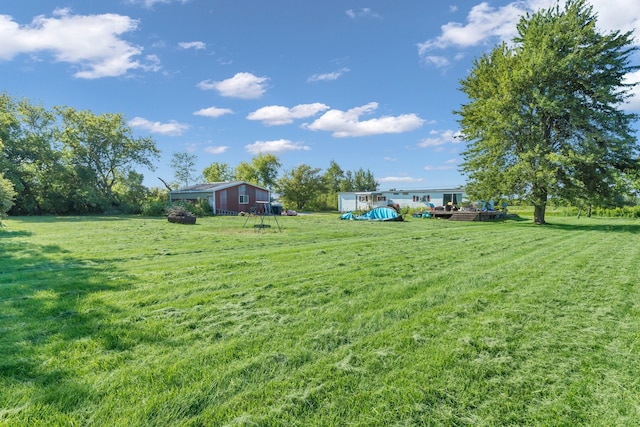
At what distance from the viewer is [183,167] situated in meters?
48.5

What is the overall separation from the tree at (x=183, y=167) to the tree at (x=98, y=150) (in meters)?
17.7

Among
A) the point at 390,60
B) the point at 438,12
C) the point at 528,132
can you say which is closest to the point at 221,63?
the point at 390,60

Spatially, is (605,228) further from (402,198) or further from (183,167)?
(183,167)

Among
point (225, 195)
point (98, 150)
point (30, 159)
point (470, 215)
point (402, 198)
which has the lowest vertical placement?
point (470, 215)

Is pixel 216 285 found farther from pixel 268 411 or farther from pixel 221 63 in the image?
pixel 221 63

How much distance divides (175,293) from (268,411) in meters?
2.60

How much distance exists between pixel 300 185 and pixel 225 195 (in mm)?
11311

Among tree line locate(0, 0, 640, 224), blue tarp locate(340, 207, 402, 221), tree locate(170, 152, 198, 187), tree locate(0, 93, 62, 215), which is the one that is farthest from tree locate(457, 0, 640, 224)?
tree locate(170, 152, 198, 187)

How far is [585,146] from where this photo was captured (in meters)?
14.5

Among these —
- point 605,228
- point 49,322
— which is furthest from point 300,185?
point 49,322

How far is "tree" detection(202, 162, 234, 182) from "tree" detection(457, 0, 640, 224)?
40.0 m

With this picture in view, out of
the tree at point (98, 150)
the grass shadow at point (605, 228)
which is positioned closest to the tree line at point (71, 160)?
the tree at point (98, 150)

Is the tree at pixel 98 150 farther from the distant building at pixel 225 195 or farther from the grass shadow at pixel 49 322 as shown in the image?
the grass shadow at pixel 49 322

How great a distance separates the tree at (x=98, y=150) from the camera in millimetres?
26453
